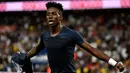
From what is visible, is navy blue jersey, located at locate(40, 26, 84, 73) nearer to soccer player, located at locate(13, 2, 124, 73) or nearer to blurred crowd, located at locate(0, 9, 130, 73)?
soccer player, located at locate(13, 2, 124, 73)

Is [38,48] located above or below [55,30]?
below

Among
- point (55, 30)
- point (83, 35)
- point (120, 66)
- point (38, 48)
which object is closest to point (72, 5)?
point (83, 35)

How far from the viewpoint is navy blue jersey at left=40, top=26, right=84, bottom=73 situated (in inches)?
169

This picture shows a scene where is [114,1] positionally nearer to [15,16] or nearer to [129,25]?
[129,25]

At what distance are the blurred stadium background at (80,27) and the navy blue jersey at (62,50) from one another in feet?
25.3

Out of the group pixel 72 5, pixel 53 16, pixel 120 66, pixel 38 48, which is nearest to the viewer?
pixel 120 66

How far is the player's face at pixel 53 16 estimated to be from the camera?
4270 millimetres

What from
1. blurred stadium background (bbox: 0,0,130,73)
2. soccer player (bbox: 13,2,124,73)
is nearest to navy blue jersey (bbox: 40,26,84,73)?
soccer player (bbox: 13,2,124,73)

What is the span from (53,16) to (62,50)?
396mm

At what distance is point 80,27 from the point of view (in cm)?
1431

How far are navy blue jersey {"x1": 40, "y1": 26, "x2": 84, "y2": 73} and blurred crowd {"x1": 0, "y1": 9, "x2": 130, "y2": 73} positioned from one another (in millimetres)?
7745

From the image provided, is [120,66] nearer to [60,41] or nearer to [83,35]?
[60,41]

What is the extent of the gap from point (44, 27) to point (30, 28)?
0.55 metres

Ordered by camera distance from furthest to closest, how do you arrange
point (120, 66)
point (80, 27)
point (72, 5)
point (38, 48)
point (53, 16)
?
point (80, 27) → point (72, 5) → point (38, 48) → point (53, 16) → point (120, 66)
